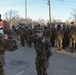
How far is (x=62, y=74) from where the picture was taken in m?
10.5

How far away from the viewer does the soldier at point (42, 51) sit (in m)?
8.37

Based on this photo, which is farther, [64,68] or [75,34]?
[75,34]

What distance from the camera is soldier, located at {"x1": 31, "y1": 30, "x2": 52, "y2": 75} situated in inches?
329

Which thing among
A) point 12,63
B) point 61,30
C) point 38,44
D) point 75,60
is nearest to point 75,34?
point 61,30

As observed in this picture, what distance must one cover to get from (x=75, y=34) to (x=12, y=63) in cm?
550

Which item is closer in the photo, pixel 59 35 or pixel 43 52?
pixel 43 52

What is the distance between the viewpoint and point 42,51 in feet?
27.5

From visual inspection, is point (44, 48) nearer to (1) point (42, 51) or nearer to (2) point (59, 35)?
(1) point (42, 51)

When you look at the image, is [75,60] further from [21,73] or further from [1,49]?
[1,49]

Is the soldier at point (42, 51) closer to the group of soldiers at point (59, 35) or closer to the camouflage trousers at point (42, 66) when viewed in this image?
the camouflage trousers at point (42, 66)

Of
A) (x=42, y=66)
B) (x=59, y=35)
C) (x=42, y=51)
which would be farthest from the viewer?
(x=59, y=35)

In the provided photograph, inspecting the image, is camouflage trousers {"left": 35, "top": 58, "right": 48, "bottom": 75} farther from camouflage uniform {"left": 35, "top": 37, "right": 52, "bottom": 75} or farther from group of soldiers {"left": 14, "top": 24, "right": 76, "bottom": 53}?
group of soldiers {"left": 14, "top": 24, "right": 76, "bottom": 53}

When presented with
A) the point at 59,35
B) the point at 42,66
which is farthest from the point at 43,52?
the point at 59,35

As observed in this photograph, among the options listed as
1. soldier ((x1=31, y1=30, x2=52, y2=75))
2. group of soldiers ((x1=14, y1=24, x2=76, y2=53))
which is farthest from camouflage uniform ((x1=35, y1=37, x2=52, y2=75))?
group of soldiers ((x1=14, y1=24, x2=76, y2=53))
